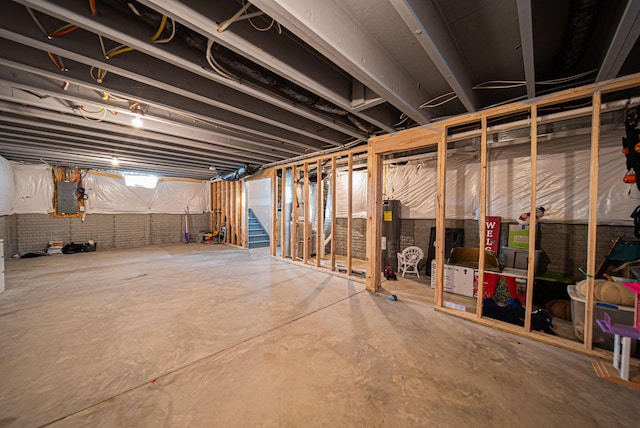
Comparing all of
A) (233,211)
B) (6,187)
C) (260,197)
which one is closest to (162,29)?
(260,197)

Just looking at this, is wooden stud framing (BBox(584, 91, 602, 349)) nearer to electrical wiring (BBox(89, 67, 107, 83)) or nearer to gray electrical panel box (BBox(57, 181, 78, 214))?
electrical wiring (BBox(89, 67, 107, 83))

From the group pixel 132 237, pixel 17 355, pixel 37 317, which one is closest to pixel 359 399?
pixel 17 355

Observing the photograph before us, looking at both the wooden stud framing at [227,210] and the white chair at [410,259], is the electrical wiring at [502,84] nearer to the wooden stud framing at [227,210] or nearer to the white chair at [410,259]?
the white chair at [410,259]

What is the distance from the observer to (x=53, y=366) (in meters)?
1.73

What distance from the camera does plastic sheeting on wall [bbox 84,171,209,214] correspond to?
672 centimetres

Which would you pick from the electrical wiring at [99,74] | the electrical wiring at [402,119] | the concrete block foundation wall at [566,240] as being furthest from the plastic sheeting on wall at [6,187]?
the concrete block foundation wall at [566,240]

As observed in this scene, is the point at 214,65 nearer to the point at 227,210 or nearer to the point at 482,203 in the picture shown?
the point at 482,203

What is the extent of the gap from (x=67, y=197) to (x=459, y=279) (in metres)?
9.58

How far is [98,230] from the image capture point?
22.5ft

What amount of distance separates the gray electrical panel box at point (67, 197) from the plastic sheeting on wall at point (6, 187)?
80cm

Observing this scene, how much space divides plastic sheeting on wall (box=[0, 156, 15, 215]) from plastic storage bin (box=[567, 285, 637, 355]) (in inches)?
376

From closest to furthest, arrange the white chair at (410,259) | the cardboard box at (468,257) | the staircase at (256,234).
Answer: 1. the cardboard box at (468,257)
2. the white chair at (410,259)
3. the staircase at (256,234)

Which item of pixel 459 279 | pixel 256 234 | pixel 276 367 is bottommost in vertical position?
pixel 276 367

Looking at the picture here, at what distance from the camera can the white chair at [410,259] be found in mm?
4254
